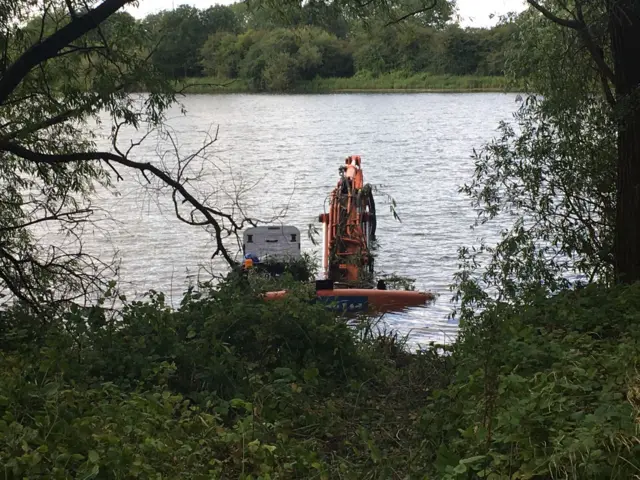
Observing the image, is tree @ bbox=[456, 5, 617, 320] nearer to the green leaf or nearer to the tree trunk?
the tree trunk

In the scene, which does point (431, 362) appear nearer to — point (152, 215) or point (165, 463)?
point (165, 463)

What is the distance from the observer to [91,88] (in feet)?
27.1

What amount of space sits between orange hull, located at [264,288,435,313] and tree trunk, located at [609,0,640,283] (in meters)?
4.47

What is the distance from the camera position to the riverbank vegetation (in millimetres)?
4559

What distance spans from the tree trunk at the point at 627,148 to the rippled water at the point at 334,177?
4000 mm

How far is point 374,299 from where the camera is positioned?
13.9 meters

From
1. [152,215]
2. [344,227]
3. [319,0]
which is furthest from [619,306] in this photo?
[152,215]

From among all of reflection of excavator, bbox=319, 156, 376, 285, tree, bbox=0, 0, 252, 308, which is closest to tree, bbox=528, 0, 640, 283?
tree, bbox=0, 0, 252, 308

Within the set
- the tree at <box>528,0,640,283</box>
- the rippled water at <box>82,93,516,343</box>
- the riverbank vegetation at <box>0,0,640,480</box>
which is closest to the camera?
the riverbank vegetation at <box>0,0,640,480</box>

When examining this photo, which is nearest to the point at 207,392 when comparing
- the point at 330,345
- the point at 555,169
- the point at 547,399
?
the point at 330,345

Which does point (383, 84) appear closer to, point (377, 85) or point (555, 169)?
point (377, 85)

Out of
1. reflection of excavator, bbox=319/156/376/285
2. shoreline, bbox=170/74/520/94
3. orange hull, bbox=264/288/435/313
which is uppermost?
shoreline, bbox=170/74/520/94

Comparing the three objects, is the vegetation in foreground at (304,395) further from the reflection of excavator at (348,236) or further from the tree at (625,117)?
the reflection of excavator at (348,236)

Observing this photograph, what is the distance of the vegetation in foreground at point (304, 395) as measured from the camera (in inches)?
171
